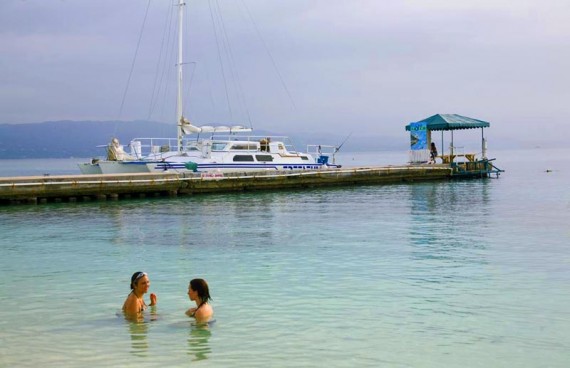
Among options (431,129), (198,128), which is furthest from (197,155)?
(431,129)

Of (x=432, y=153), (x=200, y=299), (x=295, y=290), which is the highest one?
(x=432, y=153)

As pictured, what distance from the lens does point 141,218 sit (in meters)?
30.5

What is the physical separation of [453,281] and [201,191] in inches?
1199

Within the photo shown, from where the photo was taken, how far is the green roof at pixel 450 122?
54.4 meters

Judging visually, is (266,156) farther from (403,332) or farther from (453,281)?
(403,332)

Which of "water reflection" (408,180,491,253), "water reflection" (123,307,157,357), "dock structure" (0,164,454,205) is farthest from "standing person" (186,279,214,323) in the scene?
"dock structure" (0,164,454,205)

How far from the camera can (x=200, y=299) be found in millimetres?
11320

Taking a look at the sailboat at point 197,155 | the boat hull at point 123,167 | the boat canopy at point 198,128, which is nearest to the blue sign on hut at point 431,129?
the sailboat at point 197,155

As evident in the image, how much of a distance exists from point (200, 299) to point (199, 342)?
34.5 inches

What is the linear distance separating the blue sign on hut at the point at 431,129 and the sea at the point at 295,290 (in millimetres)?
25764

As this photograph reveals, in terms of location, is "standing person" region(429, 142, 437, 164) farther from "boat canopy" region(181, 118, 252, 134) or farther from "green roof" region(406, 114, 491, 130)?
"boat canopy" region(181, 118, 252, 134)

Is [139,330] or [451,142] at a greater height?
[451,142]

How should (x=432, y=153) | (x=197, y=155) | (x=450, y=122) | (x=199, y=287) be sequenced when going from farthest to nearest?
(x=432, y=153), (x=450, y=122), (x=197, y=155), (x=199, y=287)

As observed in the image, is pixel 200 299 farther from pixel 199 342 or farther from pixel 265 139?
pixel 265 139
